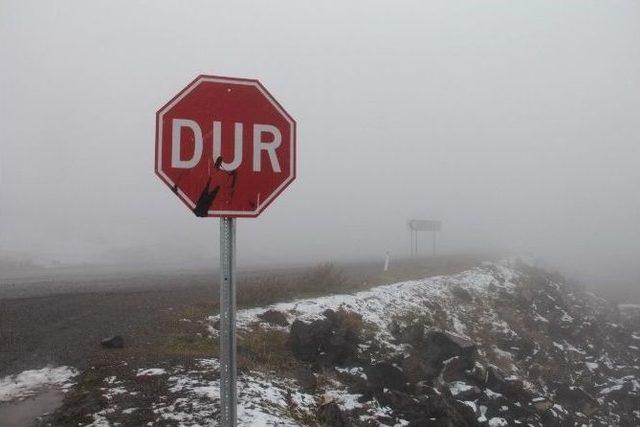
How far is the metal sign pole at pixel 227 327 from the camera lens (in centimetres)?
278

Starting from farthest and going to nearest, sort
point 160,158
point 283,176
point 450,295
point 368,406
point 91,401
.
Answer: point 450,295 → point 368,406 → point 91,401 → point 283,176 → point 160,158

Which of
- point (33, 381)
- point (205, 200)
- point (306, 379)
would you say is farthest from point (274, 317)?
point (205, 200)

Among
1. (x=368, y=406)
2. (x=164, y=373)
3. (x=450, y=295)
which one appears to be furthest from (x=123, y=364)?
(x=450, y=295)

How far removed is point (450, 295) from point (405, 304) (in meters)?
3.85

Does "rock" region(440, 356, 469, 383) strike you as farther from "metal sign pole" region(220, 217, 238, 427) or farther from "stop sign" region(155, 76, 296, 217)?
"stop sign" region(155, 76, 296, 217)

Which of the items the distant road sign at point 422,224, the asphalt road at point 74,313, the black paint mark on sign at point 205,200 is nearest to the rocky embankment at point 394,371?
the asphalt road at point 74,313

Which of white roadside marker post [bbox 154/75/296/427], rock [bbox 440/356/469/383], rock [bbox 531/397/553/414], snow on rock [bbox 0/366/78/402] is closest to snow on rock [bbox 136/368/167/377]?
snow on rock [bbox 0/366/78/402]

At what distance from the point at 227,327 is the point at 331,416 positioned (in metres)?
4.76

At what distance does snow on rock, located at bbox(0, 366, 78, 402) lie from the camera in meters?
6.05

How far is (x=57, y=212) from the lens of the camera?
56.2 metres

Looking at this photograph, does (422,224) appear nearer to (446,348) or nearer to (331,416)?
(446,348)

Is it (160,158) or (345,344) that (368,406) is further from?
(160,158)

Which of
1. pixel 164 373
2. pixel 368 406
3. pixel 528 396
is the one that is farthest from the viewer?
pixel 528 396

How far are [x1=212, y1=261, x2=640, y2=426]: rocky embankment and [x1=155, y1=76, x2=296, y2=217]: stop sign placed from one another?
13.8ft
